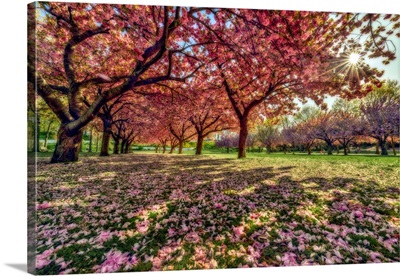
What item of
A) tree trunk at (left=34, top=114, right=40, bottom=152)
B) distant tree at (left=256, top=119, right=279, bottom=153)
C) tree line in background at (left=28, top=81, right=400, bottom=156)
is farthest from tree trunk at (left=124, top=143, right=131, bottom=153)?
distant tree at (left=256, top=119, right=279, bottom=153)

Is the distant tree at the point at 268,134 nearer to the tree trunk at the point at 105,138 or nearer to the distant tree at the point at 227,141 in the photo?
the distant tree at the point at 227,141

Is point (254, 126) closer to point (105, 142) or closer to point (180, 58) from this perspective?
point (180, 58)

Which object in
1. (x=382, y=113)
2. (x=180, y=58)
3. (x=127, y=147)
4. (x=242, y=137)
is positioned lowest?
(x=127, y=147)

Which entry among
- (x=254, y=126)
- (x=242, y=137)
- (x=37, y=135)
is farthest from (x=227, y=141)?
(x=37, y=135)

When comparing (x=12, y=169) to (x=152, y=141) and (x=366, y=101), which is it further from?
(x=366, y=101)

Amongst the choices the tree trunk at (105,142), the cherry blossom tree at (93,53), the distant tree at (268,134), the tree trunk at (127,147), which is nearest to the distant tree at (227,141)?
the distant tree at (268,134)

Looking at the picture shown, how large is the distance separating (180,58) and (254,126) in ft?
10.7

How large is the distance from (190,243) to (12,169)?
10.3 feet

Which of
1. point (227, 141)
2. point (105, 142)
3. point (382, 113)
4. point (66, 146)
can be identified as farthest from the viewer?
point (227, 141)

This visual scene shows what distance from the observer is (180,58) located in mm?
4453

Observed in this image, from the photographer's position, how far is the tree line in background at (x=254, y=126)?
13.8ft

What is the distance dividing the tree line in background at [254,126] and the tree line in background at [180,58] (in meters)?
0.07

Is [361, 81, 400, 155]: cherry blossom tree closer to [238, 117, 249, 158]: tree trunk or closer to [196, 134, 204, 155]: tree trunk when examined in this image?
[238, 117, 249, 158]: tree trunk

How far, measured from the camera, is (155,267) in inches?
93.8
